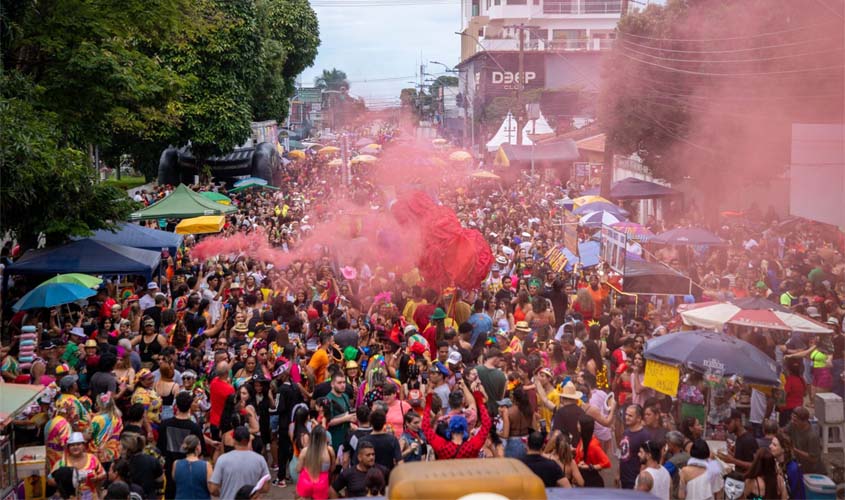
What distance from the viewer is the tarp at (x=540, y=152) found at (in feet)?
128

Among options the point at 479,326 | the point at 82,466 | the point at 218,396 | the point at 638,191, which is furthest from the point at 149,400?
the point at 638,191

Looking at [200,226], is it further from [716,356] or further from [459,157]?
[459,157]

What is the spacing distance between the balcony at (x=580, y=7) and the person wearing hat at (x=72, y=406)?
246 ft

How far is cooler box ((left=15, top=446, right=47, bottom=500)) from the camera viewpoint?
7277mm

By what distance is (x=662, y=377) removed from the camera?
8.63 metres

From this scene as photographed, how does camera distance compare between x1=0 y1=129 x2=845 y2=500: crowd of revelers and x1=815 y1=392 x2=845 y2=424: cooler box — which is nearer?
x1=0 y1=129 x2=845 y2=500: crowd of revelers

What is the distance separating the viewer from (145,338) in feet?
34.6

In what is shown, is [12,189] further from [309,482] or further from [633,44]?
[633,44]

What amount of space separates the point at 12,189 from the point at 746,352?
878cm

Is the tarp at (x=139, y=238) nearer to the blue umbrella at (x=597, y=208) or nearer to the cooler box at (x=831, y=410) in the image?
the blue umbrella at (x=597, y=208)

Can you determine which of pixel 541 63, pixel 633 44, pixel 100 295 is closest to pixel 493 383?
pixel 100 295

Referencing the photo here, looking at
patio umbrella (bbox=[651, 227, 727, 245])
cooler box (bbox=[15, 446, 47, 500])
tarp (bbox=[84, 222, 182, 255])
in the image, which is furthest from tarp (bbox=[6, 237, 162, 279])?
patio umbrella (bbox=[651, 227, 727, 245])

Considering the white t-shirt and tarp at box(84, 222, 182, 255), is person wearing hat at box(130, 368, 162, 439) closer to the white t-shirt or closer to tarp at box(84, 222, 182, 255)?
the white t-shirt

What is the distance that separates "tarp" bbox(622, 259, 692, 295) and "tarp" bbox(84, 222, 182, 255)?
8.63m
